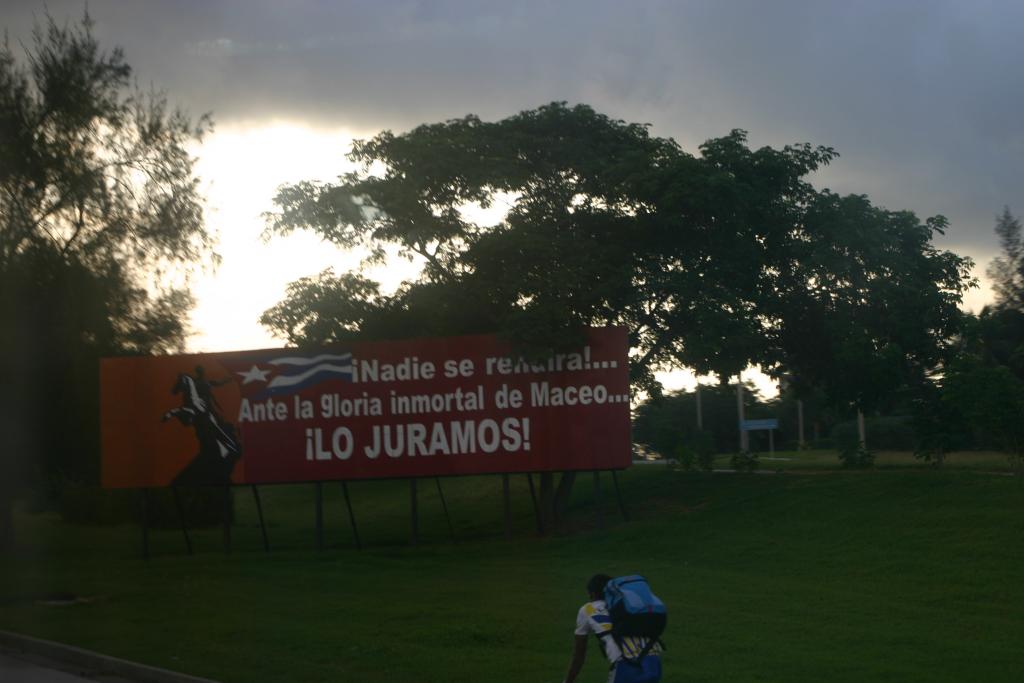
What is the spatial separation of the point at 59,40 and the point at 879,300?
71.0 feet

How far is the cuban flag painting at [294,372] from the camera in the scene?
28.4m

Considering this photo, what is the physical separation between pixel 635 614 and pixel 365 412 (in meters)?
21.1

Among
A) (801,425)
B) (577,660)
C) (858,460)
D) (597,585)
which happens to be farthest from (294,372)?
(801,425)

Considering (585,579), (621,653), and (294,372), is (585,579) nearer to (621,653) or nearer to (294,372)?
(294,372)

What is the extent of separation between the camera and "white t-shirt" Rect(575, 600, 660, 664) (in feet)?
24.9

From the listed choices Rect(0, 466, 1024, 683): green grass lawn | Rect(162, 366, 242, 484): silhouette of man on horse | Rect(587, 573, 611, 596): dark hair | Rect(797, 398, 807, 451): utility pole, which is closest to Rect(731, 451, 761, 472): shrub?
Rect(0, 466, 1024, 683): green grass lawn

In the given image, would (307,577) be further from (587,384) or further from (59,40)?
(59,40)

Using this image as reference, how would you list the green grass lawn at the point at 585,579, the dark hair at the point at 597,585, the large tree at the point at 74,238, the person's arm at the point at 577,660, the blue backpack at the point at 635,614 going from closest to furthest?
the blue backpack at the point at 635,614
the person's arm at the point at 577,660
the dark hair at the point at 597,585
the green grass lawn at the point at 585,579
the large tree at the point at 74,238

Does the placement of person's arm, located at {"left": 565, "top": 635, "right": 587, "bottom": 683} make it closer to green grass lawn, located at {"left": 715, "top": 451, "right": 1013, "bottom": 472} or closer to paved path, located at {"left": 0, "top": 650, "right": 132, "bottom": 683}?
paved path, located at {"left": 0, "top": 650, "right": 132, "bottom": 683}

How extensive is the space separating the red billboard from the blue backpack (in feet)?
63.2

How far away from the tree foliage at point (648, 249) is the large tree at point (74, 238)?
4252mm

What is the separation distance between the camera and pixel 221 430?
28625 millimetres

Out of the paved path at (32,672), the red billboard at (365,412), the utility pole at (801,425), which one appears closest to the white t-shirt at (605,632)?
the paved path at (32,672)

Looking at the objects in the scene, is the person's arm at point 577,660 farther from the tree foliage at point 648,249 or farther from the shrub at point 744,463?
the shrub at point 744,463
